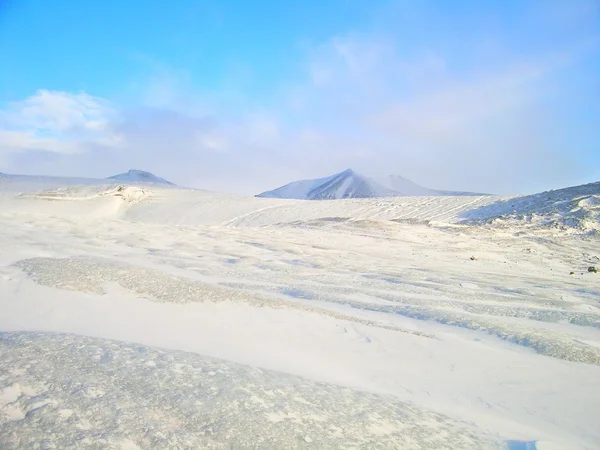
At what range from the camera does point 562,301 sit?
491 cm

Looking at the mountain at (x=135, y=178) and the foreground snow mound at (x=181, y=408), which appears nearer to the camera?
the foreground snow mound at (x=181, y=408)

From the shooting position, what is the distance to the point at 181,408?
174 centimetres

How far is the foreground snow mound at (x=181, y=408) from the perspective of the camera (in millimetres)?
1521

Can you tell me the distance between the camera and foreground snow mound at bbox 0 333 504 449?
1.52 m

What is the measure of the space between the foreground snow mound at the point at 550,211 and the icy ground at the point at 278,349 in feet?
29.1

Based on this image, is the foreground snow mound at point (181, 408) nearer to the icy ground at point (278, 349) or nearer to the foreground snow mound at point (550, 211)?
the icy ground at point (278, 349)

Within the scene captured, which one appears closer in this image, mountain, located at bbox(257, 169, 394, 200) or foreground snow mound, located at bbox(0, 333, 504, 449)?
foreground snow mound, located at bbox(0, 333, 504, 449)

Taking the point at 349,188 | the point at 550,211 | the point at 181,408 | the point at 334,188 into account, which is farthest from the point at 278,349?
the point at 349,188

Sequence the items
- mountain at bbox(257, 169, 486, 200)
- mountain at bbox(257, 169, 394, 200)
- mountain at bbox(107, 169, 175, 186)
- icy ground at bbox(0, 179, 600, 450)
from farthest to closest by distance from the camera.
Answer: mountain at bbox(257, 169, 486, 200), mountain at bbox(257, 169, 394, 200), mountain at bbox(107, 169, 175, 186), icy ground at bbox(0, 179, 600, 450)

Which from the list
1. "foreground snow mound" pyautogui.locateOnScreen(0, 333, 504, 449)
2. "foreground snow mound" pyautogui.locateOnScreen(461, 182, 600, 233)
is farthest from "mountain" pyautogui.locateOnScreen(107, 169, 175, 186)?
"foreground snow mound" pyautogui.locateOnScreen(0, 333, 504, 449)

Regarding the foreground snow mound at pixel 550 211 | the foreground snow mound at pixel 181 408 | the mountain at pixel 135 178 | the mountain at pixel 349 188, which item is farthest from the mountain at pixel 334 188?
the foreground snow mound at pixel 181 408

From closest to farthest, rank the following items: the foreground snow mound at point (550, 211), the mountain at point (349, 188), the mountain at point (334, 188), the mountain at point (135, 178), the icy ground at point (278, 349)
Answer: the icy ground at point (278, 349)
the foreground snow mound at point (550, 211)
the mountain at point (135, 178)
the mountain at point (334, 188)
the mountain at point (349, 188)

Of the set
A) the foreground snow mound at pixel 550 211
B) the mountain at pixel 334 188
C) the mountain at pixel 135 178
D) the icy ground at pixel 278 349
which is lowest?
the icy ground at pixel 278 349

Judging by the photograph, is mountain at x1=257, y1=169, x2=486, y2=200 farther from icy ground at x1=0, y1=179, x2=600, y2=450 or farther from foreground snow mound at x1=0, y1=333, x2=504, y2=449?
foreground snow mound at x1=0, y1=333, x2=504, y2=449
